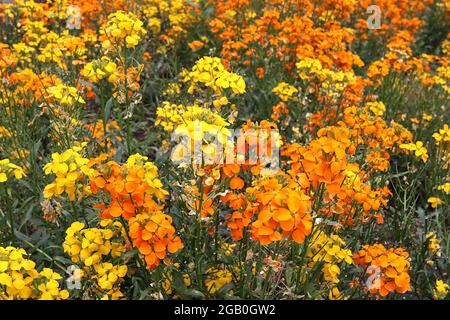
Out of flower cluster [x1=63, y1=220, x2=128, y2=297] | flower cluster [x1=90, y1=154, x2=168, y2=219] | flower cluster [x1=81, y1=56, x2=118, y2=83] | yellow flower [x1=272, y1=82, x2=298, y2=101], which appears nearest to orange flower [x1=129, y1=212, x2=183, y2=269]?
flower cluster [x1=90, y1=154, x2=168, y2=219]

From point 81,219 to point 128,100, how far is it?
700 mm

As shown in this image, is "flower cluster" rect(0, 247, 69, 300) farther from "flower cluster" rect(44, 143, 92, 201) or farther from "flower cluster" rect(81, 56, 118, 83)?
"flower cluster" rect(81, 56, 118, 83)

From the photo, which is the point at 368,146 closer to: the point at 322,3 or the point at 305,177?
the point at 305,177

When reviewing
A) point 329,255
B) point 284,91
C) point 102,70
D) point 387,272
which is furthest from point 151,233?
point 284,91

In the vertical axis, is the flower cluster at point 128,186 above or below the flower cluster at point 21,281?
above

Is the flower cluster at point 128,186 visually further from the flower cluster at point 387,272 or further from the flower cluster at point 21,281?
the flower cluster at point 387,272

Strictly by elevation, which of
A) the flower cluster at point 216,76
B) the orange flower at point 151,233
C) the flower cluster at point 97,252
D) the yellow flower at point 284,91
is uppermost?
the flower cluster at point 216,76

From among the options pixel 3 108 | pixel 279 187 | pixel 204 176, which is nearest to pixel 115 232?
pixel 204 176

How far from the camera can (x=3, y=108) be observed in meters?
3.05

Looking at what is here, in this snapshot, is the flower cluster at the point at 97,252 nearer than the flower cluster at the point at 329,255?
Yes

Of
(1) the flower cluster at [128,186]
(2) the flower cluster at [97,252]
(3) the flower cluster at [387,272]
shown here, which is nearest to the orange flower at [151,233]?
(1) the flower cluster at [128,186]

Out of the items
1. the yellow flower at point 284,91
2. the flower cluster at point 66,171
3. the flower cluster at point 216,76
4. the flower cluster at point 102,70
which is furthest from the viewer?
the yellow flower at point 284,91

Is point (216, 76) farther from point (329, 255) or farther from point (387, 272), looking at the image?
point (387, 272)

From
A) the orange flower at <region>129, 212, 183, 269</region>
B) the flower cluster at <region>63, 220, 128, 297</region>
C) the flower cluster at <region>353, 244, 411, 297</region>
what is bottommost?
the flower cluster at <region>353, 244, 411, 297</region>
